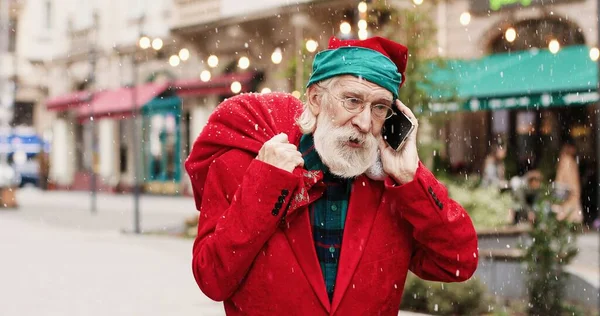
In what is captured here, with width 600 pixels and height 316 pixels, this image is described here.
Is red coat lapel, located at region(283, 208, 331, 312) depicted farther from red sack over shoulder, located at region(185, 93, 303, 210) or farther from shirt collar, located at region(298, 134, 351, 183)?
red sack over shoulder, located at region(185, 93, 303, 210)

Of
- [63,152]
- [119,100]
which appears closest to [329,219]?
[119,100]

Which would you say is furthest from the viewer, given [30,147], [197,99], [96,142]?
[30,147]

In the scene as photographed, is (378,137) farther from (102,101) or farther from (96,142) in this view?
(96,142)

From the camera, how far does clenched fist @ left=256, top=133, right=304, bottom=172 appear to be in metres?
2.09

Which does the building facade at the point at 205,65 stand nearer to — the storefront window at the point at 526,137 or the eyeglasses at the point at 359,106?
the storefront window at the point at 526,137

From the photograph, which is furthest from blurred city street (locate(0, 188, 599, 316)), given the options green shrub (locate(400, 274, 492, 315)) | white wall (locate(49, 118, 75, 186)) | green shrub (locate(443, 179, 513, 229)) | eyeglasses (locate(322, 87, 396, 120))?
white wall (locate(49, 118, 75, 186))

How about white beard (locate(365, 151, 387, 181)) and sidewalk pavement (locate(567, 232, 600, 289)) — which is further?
sidewalk pavement (locate(567, 232, 600, 289))

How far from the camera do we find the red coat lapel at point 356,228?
2.15 m

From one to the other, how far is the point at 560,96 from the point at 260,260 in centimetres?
1337

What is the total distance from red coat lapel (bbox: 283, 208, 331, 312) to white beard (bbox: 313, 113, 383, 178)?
17cm

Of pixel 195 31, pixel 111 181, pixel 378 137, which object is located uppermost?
pixel 195 31

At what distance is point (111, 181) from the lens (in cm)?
3045

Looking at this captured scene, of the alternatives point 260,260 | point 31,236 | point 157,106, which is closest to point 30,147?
point 157,106

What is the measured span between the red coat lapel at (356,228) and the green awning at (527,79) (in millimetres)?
11373
